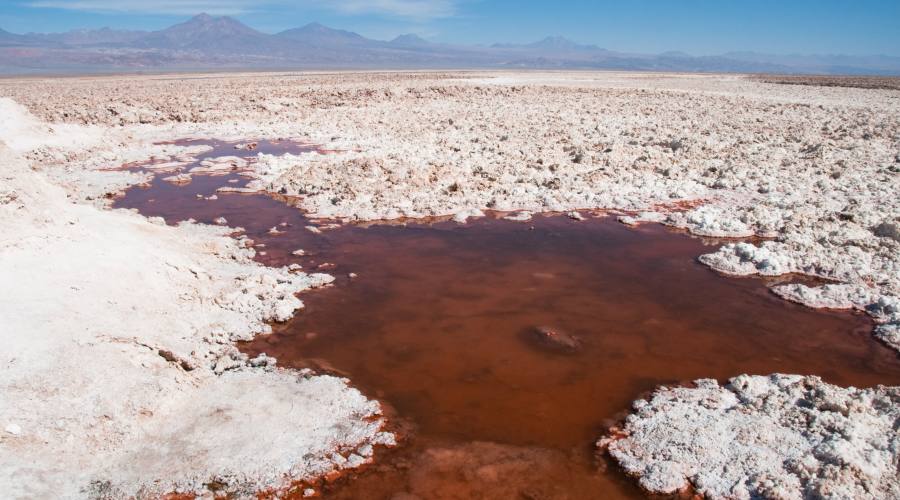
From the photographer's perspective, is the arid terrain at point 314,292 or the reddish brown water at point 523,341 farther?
the reddish brown water at point 523,341

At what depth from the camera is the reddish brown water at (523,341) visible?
347cm

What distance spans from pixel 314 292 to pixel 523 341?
2.31 metres

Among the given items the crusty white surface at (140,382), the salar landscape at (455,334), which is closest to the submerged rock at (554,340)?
the salar landscape at (455,334)

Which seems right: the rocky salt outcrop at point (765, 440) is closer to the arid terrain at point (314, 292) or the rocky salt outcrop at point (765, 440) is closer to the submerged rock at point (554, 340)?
the arid terrain at point (314, 292)

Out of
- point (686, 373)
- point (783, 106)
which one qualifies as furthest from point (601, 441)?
point (783, 106)

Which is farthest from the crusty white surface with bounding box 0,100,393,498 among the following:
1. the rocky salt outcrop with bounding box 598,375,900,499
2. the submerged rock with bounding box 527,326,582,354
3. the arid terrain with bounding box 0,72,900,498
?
the rocky salt outcrop with bounding box 598,375,900,499

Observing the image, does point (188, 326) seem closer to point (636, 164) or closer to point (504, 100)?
point (636, 164)

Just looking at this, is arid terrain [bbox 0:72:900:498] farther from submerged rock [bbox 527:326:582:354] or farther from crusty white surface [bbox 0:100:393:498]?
submerged rock [bbox 527:326:582:354]

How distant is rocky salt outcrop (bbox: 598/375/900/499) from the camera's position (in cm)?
316

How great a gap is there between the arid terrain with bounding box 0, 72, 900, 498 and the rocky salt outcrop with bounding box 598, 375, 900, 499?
0.01m

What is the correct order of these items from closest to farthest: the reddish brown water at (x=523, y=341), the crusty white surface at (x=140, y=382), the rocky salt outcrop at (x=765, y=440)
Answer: the rocky salt outcrop at (x=765, y=440)
the crusty white surface at (x=140, y=382)
the reddish brown water at (x=523, y=341)

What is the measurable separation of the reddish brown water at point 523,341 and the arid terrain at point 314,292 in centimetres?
23

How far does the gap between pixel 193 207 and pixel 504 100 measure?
1929 centimetres

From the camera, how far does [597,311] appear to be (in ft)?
17.9
